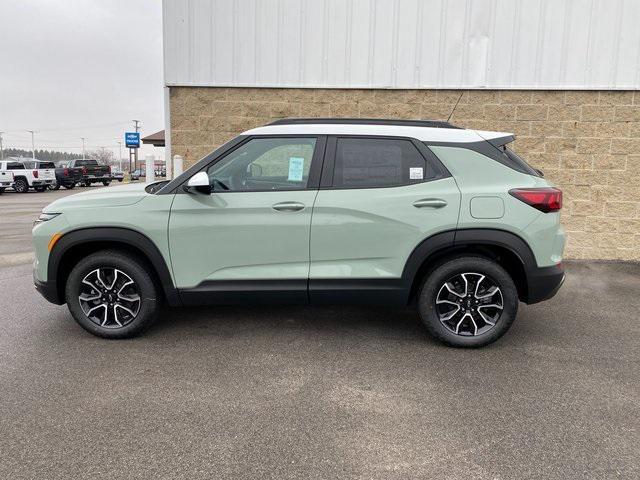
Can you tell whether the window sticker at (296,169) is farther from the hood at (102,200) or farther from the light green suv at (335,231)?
the hood at (102,200)

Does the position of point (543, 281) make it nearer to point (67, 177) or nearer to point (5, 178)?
point (5, 178)

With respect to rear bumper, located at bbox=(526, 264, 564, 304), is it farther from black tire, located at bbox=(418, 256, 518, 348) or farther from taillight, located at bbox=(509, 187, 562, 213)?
taillight, located at bbox=(509, 187, 562, 213)

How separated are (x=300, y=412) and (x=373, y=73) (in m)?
5.54

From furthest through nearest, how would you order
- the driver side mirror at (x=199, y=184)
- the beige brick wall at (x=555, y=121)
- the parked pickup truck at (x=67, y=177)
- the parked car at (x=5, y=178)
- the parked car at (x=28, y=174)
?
the parked pickup truck at (x=67, y=177), the parked car at (x=28, y=174), the parked car at (x=5, y=178), the beige brick wall at (x=555, y=121), the driver side mirror at (x=199, y=184)

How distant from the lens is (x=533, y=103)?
708 centimetres

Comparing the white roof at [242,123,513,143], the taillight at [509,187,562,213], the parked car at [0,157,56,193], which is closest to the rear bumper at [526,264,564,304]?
the taillight at [509,187,562,213]

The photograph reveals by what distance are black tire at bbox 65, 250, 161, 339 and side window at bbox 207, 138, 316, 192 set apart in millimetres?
931

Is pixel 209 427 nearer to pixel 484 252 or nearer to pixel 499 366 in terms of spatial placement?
pixel 499 366

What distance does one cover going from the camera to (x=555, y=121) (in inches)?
280

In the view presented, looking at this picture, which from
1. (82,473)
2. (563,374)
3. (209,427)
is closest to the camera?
(82,473)

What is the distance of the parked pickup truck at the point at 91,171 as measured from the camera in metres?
31.2

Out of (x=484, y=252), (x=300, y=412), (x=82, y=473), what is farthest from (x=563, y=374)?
(x=82, y=473)

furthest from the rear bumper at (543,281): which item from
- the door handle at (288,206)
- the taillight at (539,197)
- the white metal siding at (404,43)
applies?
the white metal siding at (404,43)

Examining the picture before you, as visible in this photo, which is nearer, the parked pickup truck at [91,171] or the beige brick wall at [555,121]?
the beige brick wall at [555,121]
